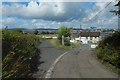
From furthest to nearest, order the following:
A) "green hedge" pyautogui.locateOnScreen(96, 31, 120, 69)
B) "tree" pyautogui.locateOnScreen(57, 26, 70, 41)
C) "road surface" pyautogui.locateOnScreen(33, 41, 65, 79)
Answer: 1. "tree" pyautogui.locateOnScreen(57, 26, 70, 41)
2. "green hedge" pyautogui.locateOnScreen(96, 31, 120, 69)
3. "road surface" pyautogui.locateOnScreen(33, 41, 65, 79)

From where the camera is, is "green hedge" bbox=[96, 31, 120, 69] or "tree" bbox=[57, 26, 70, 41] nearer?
"green hedge" bbox=[96, 31, 120, 69]

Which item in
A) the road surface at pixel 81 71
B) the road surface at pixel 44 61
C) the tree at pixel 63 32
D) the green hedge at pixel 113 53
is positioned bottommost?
the road surface at pixel 81 71

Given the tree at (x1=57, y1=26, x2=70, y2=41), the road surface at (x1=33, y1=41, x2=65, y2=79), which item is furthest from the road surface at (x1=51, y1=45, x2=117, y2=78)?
the tree at (x1=57, y1=26, x2=70, y2=41)

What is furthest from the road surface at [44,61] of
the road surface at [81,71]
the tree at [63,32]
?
the tree at [63,32]

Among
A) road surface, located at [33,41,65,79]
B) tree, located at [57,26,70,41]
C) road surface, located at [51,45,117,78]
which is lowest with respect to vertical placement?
road surface, located at [51,45,117,78]

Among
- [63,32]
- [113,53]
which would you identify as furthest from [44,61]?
[63,32]

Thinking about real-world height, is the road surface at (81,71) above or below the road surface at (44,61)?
below

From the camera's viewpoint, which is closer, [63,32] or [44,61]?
[44,61]

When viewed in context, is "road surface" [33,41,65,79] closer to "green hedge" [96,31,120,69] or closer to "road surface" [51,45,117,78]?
"road surface" [51,45,117,78]

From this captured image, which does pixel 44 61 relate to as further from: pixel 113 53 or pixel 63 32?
pixel 63 32

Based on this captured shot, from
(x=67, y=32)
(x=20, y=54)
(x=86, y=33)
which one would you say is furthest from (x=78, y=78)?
(x=86, y=33)

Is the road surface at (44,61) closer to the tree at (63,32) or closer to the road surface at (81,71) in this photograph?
the road surface at (81,71)

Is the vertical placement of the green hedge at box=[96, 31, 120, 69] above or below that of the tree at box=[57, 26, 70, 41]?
below

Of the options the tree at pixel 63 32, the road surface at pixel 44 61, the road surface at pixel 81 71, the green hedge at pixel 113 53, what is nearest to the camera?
the road surface at pixel 81 71
